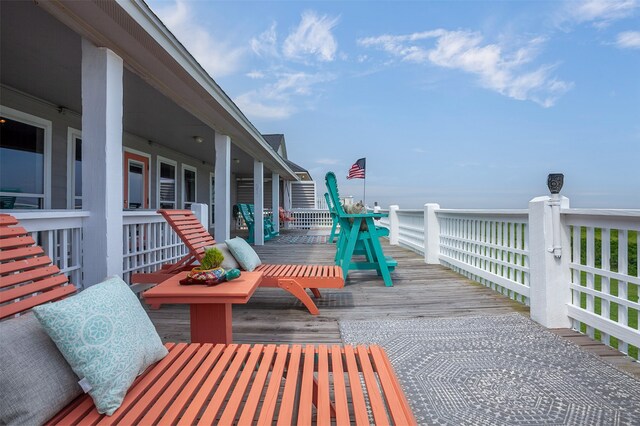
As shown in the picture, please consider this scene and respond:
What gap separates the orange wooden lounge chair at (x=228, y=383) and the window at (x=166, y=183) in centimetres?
725

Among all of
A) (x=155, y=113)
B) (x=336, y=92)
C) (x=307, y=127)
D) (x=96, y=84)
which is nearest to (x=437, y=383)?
(x=96, y=84)

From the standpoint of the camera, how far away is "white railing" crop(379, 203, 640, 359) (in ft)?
7.08

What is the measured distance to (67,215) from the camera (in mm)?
2494

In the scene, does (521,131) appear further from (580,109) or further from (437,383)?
(437,383)

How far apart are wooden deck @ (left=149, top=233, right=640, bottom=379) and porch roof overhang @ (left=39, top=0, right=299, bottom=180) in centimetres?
226

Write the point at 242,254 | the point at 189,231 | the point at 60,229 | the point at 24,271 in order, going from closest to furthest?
the point at 24,271 < the point at 60,229 < the point at 242,254 < the point at 189,231

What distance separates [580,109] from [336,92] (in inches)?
363

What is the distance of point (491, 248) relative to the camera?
3881mm

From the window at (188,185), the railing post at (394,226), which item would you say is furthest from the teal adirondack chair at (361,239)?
the window at (188,185)

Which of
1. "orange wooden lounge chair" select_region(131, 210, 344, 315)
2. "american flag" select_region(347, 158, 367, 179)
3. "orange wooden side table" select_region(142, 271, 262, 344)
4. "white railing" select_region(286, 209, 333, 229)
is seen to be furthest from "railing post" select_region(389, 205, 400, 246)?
"orange wooden side table" select_region(142, 271, 262, 344)

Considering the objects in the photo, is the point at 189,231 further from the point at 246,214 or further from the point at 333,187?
the point at 246,214

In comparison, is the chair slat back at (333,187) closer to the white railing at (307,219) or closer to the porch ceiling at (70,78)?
the porch ceiling at (70,78)

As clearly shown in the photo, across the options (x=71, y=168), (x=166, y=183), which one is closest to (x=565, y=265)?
(x=71, y=168)

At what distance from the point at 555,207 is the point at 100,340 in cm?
308
